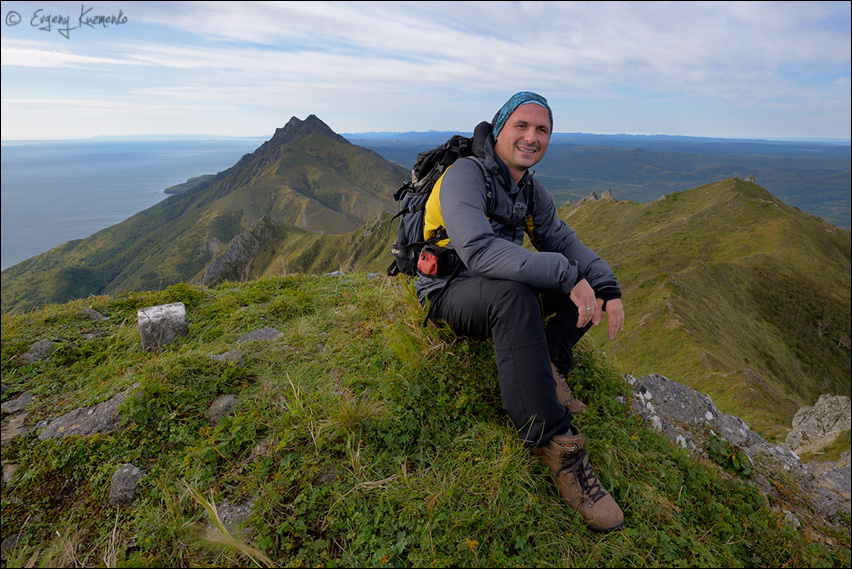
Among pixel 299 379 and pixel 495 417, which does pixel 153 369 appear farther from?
pixel 495 417

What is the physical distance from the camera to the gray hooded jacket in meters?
3.63

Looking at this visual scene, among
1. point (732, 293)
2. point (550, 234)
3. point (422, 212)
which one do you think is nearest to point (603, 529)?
point (550, 234)

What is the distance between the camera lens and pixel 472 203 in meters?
3.94

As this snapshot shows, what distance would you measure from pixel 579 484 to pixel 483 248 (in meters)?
2.36

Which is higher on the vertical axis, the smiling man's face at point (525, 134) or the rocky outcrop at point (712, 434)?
the smiling man's face at point (525, 134)

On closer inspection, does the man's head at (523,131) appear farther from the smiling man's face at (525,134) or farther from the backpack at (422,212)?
the backpack at (422,212)

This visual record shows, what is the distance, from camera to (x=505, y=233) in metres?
4.53

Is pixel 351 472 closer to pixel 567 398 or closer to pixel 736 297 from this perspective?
pixel 567 398

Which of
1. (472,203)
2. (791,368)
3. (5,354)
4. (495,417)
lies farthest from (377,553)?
(791,368)

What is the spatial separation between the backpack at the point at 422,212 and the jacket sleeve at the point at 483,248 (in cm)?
46

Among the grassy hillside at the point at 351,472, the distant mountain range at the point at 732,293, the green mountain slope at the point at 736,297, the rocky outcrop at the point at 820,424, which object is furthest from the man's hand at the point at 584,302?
the rocky outcrop at the point at 820,424

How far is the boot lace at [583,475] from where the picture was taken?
347 centimetres

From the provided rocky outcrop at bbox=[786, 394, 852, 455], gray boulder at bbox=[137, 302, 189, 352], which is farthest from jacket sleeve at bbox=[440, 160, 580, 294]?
rocky outcrop at bbox=[786, 394, 852, 455]

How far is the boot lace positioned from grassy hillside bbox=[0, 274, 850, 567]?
0.27 m
